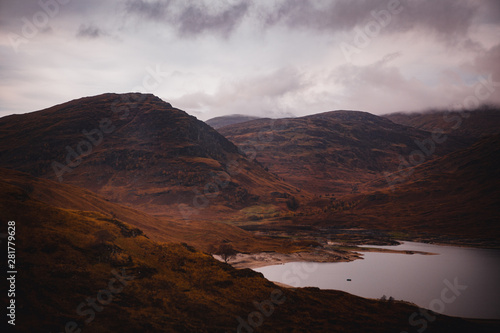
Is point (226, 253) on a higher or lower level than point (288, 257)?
higher

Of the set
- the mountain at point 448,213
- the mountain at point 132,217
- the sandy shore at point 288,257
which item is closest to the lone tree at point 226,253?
the sandy shore at point 288,257

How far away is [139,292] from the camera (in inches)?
1221

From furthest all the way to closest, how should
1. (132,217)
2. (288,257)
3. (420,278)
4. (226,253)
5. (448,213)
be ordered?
(448,213), (288,257), (132,217), (226,253), (420,278)

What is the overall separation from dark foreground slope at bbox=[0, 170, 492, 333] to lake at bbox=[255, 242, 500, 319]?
20.0 m

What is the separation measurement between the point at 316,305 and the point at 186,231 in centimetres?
6938

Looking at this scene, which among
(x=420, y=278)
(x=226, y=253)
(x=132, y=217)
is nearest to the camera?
(x=420, y=278)

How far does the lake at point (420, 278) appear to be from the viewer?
58.0 metres

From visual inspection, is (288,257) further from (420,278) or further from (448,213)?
(448,213)

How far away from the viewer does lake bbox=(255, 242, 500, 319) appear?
2283 inches

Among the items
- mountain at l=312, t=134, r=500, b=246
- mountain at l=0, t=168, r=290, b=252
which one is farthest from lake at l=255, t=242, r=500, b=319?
mountain at l=312, t=134, r=500, b=246

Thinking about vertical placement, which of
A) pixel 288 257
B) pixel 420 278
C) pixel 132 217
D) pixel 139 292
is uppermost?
pixel 132 217

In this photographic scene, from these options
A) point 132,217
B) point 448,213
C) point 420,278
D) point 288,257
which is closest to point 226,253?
point 288,257

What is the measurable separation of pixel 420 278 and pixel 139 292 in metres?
69.9

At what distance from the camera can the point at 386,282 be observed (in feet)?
240
